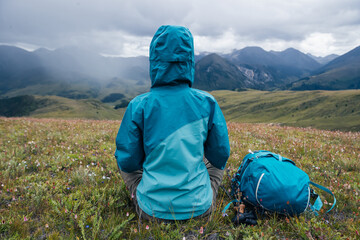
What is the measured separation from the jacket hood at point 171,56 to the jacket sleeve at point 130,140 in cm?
65

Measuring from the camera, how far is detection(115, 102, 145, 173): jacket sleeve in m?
3.59

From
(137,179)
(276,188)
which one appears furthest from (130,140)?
(276,188)

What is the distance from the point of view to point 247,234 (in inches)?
146

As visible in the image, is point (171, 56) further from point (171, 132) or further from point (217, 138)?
point (217, 138)

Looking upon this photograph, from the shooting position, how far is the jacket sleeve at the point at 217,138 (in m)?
3.78

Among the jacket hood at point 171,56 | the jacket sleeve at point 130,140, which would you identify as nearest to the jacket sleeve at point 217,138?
the jacket hood at point 171,56

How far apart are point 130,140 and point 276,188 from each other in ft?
9.32

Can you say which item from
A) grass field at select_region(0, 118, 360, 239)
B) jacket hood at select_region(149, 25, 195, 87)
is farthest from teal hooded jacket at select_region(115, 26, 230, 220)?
grass field at select_region(0, 118, 360, 239)

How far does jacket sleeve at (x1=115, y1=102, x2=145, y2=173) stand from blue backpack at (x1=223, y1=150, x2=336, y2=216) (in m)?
2.04

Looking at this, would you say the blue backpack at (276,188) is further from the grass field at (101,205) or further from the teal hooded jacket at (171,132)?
the teal hooded jacket at (171,132)

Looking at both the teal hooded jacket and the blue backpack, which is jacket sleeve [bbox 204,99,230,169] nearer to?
the teal hooded jacket

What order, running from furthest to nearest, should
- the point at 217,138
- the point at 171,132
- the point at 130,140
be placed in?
the point at 217,138
the point at 130,140
the point at 171,132

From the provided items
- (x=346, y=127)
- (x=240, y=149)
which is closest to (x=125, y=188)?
(x=240, y=149)

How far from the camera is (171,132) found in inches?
135
